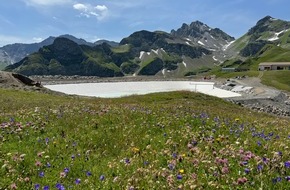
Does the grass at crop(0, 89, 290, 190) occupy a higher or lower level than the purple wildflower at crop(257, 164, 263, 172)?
lower

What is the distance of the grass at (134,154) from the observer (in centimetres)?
577

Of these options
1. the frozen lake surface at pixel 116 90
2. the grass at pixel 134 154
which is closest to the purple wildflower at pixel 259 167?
the grass at pixel 134 154

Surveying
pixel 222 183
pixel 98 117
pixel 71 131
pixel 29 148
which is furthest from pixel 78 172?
pixel 98 117

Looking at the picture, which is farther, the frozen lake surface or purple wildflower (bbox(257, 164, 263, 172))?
the frozen lake surface

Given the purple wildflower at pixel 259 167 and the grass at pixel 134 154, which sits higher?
the purple wildflower at pixel 259 167

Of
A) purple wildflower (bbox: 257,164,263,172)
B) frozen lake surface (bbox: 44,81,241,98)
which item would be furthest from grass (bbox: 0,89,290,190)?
frozen lake surface (bbox: 44,81,241,98)

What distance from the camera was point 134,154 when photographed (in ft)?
27.6

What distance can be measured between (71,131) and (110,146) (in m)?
2.09

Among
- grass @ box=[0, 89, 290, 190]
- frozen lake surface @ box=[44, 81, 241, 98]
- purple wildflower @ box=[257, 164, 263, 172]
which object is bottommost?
frozen lake surface @ box=[44, 81, 241, 98]

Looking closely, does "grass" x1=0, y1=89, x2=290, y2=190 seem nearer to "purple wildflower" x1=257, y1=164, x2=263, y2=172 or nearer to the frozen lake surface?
"purple wildflower" x1=257, y1=164, x2=263, y2=172

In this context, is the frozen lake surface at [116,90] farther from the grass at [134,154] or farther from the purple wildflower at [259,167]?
the purple wildflower at [259,167]

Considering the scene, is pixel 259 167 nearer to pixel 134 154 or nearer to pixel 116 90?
pixel 134 154

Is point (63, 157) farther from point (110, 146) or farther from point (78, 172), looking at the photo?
point (110, 146)

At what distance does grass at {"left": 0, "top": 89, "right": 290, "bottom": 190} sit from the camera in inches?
227
